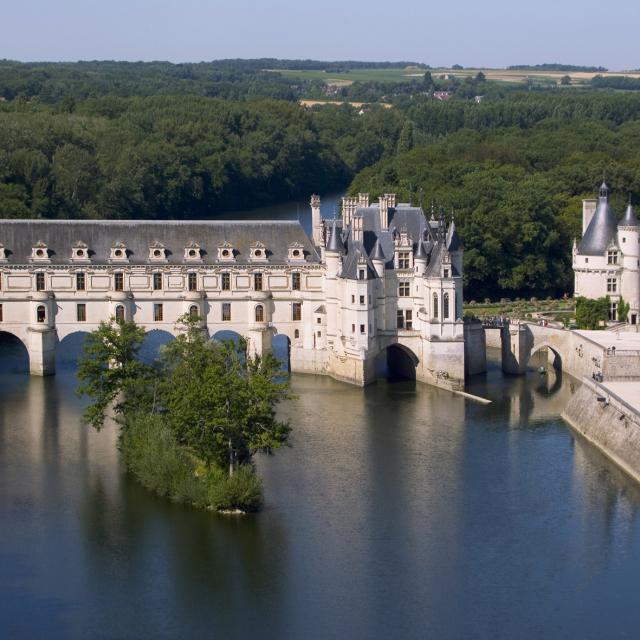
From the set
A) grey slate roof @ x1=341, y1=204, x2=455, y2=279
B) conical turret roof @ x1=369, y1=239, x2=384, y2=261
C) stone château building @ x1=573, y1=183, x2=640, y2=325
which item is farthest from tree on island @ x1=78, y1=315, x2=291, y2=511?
stone château building @ x1=573, y1=183, x2=640, y2=325

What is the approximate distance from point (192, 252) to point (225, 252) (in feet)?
3.86

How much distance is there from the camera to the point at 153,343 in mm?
62812

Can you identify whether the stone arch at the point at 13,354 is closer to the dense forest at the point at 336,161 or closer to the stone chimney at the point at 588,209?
the dense forest at the point at 336,161

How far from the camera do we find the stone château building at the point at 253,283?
2266 inches

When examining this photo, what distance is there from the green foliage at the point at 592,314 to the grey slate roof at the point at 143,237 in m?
10.1

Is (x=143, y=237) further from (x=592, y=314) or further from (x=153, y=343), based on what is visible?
(x=592, y=314)

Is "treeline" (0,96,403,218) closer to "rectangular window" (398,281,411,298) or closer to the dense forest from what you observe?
the dense forest

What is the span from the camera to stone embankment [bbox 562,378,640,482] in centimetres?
4578

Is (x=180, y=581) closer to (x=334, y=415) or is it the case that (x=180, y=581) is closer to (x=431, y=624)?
(x=431, y=624)

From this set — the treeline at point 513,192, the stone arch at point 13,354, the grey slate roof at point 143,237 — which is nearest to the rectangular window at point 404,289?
the grey slate roof at point 143,237

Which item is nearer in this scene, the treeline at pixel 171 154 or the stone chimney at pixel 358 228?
the stone chimney at pixel 358 228

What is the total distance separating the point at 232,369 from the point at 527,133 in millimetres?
93845

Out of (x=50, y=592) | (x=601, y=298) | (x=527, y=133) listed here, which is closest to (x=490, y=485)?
(x=50, y=592)

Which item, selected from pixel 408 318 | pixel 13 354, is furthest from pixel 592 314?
pixel 13 354
